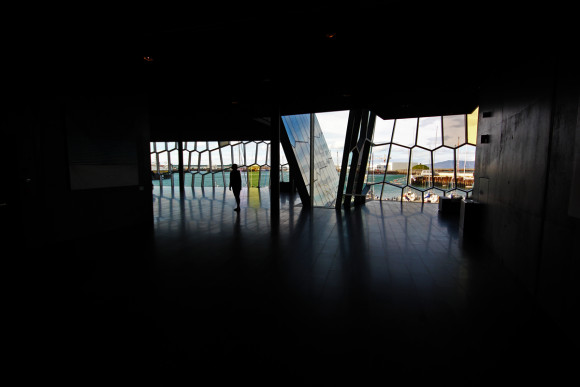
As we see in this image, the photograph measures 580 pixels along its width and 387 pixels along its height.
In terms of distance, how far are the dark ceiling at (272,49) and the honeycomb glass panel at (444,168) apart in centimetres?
581

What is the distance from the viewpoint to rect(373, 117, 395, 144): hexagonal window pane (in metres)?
11.1

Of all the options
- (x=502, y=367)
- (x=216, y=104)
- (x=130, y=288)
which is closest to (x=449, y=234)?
(x=502, y=367)

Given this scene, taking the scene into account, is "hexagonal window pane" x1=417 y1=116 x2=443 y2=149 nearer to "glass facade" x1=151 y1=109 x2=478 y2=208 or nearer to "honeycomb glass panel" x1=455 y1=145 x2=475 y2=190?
"glass facade" x1=151 y1=109 x2=478 y2=208

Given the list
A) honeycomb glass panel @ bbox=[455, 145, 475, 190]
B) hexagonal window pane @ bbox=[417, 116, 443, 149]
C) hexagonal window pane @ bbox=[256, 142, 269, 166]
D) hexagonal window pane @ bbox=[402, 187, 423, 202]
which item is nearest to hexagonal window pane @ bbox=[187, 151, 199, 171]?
hexagonal window pane @ bbox=[256, 142, 269, 166]

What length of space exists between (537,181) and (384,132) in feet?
29.8

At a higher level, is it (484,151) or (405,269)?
(484,151)

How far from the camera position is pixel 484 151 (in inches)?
195

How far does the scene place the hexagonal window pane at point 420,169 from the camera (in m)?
11.0

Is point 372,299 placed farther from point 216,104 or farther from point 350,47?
point 216,104

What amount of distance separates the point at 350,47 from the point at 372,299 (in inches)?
130

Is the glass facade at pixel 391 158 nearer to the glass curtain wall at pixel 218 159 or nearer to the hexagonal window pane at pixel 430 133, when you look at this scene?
the hexagonal window pane at pixel 430 133

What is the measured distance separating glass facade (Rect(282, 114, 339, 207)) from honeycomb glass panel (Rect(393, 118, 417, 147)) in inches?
136

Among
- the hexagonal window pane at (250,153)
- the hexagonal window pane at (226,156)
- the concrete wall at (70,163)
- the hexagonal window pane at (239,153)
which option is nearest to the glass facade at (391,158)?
the concrete wall at (70,163)

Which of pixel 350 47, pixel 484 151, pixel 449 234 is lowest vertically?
pixel 449 234
